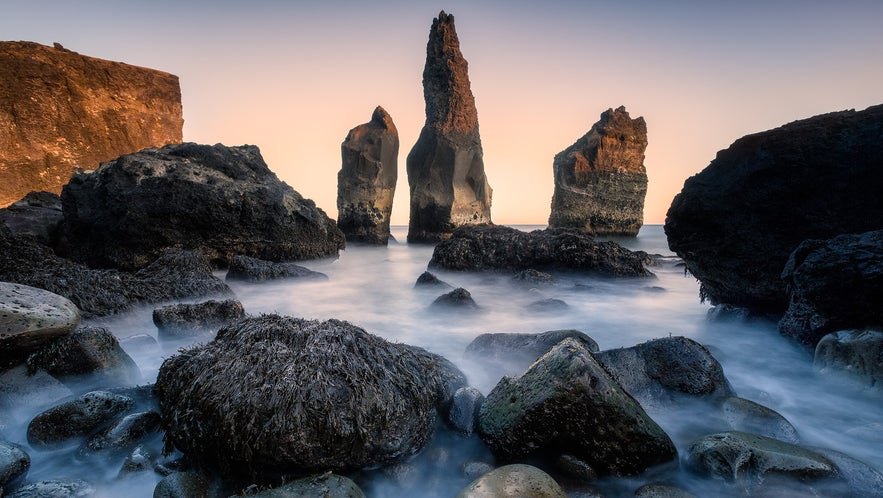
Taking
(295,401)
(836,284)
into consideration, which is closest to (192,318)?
(295,401)

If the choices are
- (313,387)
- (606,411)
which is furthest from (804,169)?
(313,387)

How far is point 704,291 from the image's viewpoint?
18.1 feet

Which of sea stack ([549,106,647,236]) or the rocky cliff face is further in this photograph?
sea stack ([549,106,647,236])

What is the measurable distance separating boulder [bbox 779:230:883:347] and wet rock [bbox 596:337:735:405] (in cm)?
125

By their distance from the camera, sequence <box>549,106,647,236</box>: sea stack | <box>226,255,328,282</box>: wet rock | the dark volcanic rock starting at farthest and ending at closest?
1. <box>549,106,647,236</box>: sea stack
2. the dark volcanic rock
3. <box>226,255,328,282</box>: wet rock

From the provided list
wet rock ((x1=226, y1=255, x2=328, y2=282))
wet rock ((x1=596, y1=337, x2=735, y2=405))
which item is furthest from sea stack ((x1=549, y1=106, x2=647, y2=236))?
wet rock ((x1=596, y1=337, x2=735, y2=405))

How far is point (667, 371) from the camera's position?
279 cm

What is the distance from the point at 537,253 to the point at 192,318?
6.32 metres

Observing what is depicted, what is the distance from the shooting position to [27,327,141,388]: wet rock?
2750 millimetres

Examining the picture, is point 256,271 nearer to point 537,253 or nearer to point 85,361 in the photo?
point 85,361

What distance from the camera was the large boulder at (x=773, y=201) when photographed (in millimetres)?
3811

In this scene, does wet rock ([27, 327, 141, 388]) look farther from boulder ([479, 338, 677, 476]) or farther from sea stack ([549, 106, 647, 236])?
sea stack ([549, 106, 647, 236])

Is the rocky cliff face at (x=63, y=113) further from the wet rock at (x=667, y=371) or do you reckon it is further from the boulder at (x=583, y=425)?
the wet rock at (x=667, y=371)

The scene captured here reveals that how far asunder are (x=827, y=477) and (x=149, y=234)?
374 inches
